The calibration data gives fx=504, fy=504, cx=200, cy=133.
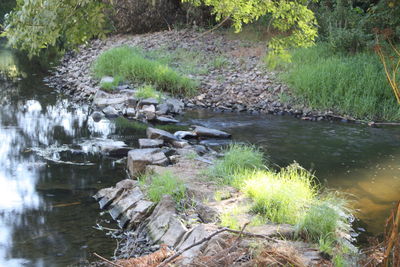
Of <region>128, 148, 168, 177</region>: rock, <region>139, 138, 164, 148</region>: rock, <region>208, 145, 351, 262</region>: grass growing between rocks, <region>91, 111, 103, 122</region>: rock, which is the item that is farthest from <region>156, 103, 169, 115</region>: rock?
<region>208, 145, 351, 262</region>: grass growing between rocks

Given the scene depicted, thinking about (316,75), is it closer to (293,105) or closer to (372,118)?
(293,105)

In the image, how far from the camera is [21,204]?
632cm

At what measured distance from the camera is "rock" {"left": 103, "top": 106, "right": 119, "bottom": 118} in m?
11.9

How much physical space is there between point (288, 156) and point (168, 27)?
11892 millimetres

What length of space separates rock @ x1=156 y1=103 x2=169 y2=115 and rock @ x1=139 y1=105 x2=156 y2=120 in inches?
4.7

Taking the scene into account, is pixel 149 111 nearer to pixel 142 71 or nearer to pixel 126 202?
pixel 142 71

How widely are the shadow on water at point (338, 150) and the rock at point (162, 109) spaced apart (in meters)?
0.50

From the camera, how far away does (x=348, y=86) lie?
1215cm

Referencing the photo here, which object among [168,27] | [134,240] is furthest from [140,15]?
[134,240]

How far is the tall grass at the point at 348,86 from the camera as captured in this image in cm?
1150

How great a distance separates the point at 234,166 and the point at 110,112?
5741mm

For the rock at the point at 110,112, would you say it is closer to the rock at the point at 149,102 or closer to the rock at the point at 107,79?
the rock at the point at 149,102

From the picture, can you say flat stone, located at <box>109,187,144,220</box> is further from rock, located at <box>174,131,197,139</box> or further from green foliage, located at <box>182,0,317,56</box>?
rock, located at <box>174,131,197,139</box>

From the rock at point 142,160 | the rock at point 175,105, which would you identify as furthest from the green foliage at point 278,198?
the rock at point 175,105
